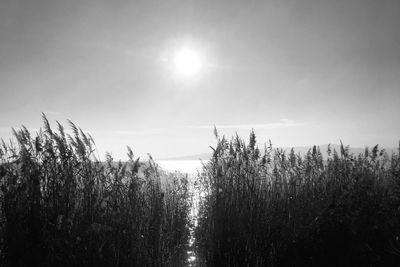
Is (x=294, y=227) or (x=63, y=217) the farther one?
(x=294, y=227)

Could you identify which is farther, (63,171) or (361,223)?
(361,223)

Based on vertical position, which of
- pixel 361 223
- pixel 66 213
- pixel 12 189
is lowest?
pixel 361 223

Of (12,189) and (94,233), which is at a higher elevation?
(12,189)

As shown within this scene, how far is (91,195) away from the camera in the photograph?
138 inches

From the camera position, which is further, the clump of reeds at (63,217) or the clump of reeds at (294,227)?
the clump of reeds at (294,227)

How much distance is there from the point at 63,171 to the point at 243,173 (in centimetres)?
285

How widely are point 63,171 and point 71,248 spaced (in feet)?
3.45

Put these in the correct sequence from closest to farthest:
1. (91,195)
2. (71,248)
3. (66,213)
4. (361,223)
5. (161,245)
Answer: (71,248), (66,213), (91,195), (161,245), (361,223)

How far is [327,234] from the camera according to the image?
423cm

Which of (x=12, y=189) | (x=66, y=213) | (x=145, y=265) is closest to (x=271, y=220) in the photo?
(x=145, y=265)

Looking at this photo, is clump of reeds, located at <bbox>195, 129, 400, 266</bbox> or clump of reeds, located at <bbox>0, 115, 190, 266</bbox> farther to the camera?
clump of reeds, located at <bbox>195, 129, 400, 266</bbox>

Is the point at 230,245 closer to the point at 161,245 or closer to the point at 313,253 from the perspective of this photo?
the point at 161,245

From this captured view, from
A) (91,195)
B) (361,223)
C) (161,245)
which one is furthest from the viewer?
(361,223)

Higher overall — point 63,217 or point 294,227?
point 63,217
